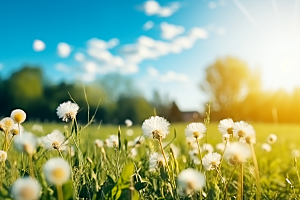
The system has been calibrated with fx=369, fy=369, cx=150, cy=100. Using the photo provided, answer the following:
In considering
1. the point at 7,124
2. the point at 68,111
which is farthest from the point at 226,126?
the point at 7,124

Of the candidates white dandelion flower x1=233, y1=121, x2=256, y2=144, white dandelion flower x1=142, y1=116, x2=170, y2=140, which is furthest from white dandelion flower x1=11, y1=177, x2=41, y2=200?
white dandelion flower x1=233, y1=121, x2=256, y2=144

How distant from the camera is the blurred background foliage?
102 ft

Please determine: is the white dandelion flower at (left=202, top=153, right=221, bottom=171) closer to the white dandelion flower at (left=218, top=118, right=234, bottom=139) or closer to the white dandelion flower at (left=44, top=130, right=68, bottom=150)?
the white dandelion flower at (left=218, top=118, right=234, bottom=139)

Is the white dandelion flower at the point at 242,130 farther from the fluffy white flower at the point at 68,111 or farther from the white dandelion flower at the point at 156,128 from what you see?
the fluffy white flower at the point at 68,111

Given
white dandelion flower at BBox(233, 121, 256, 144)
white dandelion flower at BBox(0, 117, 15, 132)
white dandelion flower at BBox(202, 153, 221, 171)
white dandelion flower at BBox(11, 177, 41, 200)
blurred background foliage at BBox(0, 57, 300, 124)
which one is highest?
blurred background foliage at BBox(0, 57, 300, 124)

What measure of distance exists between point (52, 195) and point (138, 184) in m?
0.28

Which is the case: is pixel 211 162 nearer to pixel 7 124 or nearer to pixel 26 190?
pixel 26 190

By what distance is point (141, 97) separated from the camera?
34406 millimetres

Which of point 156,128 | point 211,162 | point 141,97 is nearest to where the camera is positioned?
point 156,128

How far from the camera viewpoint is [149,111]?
33.8 meters

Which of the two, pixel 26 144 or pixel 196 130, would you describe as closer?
pixel 26 144

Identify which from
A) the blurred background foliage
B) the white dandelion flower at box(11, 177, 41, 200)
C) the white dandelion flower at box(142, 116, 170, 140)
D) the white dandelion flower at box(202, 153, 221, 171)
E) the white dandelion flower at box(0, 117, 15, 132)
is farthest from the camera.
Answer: the blurred background foliage

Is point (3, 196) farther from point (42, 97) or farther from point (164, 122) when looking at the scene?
point (42, 97)

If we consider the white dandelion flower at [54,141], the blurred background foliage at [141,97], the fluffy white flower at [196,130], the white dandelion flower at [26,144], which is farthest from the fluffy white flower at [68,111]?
the blurred background foliage at [141,97]
